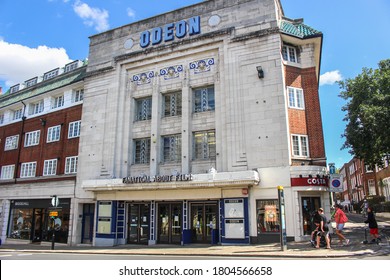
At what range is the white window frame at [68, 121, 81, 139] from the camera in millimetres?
27319

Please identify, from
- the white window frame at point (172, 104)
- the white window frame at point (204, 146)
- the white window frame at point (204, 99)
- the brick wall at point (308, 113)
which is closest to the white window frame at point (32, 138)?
the white window frame at point (172, 104)

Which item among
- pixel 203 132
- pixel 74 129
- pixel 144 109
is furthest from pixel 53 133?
pixel 203 132

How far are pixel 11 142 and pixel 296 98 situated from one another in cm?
2842

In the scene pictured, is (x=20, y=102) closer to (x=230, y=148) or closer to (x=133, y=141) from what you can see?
(x=133, y=141)

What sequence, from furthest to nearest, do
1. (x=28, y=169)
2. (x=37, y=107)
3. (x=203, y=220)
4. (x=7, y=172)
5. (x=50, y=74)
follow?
(x=50, y=74)
(x=37, y=107)
(x=7, y=172)
(x=28, y=169)
(x=203, y=220)

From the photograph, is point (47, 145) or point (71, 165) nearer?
point (71, 165)

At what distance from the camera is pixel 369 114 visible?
1866cm

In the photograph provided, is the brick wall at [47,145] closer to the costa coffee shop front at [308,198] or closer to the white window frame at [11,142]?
the white window frame at [11,142]

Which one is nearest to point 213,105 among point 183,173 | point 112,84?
point 183,173

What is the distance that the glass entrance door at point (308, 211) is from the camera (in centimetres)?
1870

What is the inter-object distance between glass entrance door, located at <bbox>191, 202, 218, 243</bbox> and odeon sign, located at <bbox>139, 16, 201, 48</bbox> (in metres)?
12.7

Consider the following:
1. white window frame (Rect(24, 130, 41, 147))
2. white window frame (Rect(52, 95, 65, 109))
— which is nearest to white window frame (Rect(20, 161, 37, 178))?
white window frame (Rect(24, 130, 41, 147))

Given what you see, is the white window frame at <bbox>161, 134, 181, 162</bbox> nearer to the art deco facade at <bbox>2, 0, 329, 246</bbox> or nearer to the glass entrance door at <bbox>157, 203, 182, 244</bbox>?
the art deco facade at <bbox>2, 0, 329, 246</bbox>

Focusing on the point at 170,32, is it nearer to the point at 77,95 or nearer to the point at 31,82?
the point at 77,95
